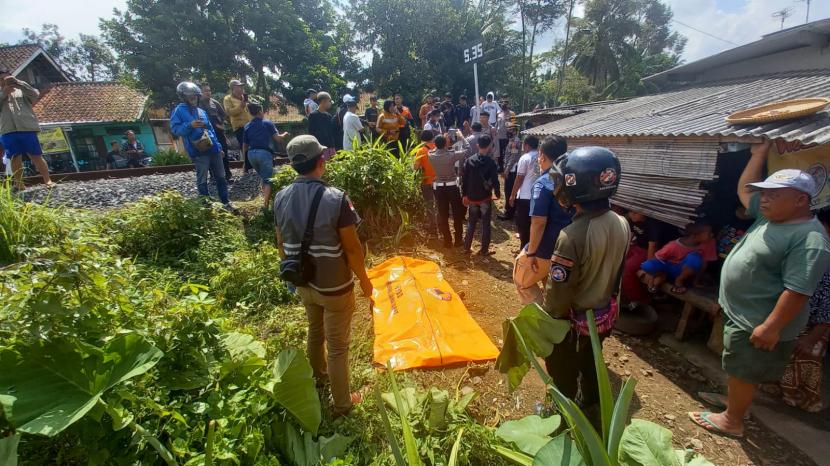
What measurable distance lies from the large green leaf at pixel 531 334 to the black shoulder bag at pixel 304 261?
1.38 meters

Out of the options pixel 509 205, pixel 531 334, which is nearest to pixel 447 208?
pixel 509 205

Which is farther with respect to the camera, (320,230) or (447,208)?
(447,208)

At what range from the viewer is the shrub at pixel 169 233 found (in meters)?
4.89

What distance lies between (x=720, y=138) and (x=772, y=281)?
1.56m

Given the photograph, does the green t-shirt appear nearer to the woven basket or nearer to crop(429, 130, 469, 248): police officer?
the woven basket

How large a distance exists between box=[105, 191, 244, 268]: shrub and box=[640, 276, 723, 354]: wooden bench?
5.65 metres

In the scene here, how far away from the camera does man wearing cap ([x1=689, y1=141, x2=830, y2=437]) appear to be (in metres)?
2.12

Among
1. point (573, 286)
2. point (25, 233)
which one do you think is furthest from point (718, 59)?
point (25, 233)

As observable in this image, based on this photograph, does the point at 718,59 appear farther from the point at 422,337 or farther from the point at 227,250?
the point at 227,250

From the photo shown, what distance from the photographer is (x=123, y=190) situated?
7.29 m

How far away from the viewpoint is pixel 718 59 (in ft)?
22.7

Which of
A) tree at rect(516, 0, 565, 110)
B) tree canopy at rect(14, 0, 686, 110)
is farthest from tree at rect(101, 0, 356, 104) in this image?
tree at rect(516, 0, 565, 110)

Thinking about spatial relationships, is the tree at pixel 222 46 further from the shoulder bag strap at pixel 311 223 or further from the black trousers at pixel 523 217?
the shoulder bag strap at pixel 311 223

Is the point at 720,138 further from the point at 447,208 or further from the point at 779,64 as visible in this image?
the point at 779,64
